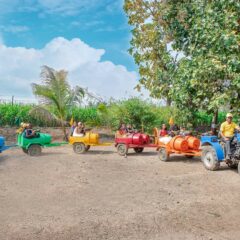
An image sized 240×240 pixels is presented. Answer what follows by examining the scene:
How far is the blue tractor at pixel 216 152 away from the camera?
12352 mm

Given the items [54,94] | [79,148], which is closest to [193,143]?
[79,148]

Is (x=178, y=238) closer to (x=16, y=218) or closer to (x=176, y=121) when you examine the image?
(x=16, y=218)

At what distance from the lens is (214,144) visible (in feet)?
43.1

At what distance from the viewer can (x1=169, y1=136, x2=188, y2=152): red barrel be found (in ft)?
48.0

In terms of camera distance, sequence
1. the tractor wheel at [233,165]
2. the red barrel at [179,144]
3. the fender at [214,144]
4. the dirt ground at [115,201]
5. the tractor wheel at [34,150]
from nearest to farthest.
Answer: the dirt ground at [115,201] < the fender at [214,144] < the tractor wheel at [233,165] < the red barrel at [179,144] < the tractor wheel at [34,150]

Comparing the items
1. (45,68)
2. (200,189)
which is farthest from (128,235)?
(45,68)

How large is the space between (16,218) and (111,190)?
294 centimetres

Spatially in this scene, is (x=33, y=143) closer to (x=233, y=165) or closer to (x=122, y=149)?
(x=122, y=149)

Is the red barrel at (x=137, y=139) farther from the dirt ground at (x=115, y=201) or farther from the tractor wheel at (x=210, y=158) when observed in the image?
the tractor wheel at (x=210, y=158)

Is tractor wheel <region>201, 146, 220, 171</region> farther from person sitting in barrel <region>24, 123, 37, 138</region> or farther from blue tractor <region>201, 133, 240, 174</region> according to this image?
person sitting in barrel <region>24, 123, 37, 138</region>

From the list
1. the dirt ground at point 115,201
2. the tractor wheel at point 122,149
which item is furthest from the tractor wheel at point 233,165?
the tractor wheel at point 122,149

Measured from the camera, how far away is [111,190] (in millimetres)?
9945

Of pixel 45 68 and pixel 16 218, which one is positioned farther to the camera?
pixel 45 68

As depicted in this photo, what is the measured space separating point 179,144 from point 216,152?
6.69 ft
